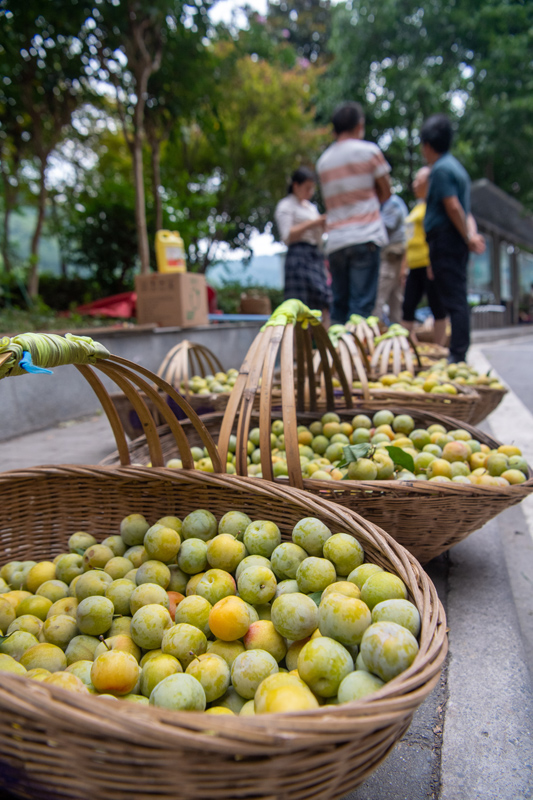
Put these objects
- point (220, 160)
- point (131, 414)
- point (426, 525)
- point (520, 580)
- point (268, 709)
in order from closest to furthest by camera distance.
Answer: point (268, 709), point (426, 525), point (520, 580), point (131, 414), point (220, 160)

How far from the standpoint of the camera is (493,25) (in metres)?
12.8

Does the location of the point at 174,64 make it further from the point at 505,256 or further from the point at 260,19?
the point at 505,256

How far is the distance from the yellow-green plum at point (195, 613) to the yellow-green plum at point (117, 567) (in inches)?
10.6

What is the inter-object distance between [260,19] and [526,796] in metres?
13.7

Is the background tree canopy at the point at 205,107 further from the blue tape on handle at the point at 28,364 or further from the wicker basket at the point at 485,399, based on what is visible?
the blue tape on handle at the point at 28,364

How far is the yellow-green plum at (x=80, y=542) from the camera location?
A: 4.94 ft

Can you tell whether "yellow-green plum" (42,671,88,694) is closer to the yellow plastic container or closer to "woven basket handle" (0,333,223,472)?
"woven basket handle" (0,333,223,472)

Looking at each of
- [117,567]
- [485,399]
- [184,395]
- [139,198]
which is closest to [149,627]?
[117,567]

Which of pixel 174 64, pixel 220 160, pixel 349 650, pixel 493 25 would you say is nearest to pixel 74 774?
pixel 349 650

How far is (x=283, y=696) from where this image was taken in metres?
0.82

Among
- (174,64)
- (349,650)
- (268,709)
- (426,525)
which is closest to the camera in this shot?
(268,709)

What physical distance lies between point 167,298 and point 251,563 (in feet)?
16.9

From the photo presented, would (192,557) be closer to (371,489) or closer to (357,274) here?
(371,489)

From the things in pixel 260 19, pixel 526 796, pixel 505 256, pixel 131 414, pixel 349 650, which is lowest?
pixel 526 796
